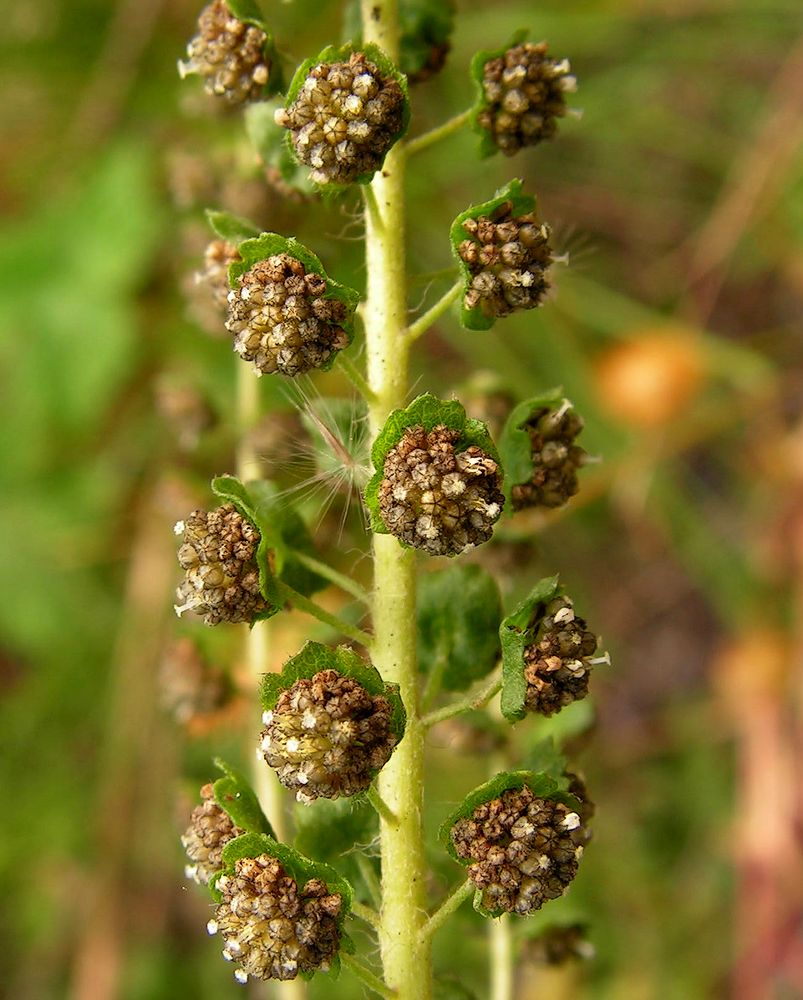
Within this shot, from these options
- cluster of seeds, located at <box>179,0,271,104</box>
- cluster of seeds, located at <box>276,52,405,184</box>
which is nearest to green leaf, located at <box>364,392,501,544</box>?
cluster of seeds, located at <box>276,52,405,184</box>

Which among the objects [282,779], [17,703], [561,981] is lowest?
[282,779]

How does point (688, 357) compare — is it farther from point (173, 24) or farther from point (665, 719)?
point (173, 24)

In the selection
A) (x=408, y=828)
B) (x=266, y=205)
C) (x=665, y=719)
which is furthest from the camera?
(x=665, y=719)

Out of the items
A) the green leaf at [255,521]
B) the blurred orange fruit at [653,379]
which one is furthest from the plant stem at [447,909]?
the blurred orange fruit at [653,379]

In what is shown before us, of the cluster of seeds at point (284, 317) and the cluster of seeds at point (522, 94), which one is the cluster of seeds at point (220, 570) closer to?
the cluster of seeds at point (284, 317)

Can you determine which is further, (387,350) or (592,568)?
(592,568)

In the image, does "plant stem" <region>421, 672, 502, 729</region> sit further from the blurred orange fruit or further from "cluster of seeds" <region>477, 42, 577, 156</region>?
the blurred orange fruit

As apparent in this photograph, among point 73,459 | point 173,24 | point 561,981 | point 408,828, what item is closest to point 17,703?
point 73,459
